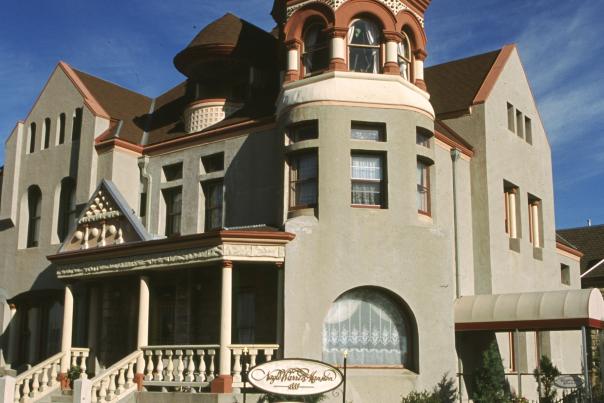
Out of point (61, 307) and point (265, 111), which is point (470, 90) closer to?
point (265, 111)

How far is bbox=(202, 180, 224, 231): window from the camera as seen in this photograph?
25516 mm

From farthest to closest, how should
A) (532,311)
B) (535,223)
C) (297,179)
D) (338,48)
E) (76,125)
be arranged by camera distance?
(535,223) → (76,125) → (338,48) → (297,179) → (532,311)

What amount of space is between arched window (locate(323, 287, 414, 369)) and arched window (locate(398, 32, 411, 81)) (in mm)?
6818

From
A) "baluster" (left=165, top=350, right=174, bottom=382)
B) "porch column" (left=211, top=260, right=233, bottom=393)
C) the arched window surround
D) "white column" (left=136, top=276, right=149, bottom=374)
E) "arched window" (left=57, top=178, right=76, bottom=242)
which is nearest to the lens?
"porch column" (left=211, top=260, right=233, bottom=393)

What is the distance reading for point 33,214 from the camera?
1196 inches

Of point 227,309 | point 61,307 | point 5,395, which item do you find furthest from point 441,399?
point 61,307

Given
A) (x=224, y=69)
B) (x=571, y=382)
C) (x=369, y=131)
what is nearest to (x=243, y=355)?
(x=369, y=131)

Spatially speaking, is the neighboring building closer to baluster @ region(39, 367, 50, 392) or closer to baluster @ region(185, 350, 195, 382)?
baluster @ region(185, 350, 195, 382)

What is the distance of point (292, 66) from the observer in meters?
23.3

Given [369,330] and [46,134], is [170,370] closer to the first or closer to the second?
[369,330]

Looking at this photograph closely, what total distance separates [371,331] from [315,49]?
8.36m

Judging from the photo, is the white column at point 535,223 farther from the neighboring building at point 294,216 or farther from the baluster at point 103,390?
the baluster at point 103,390

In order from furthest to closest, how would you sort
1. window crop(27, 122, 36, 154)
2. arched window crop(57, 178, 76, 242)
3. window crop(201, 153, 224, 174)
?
window crop(27, 122, 36, 154) < arched window crop(57, 178, 76, 242) < window crop(201, 153, 224, 174)

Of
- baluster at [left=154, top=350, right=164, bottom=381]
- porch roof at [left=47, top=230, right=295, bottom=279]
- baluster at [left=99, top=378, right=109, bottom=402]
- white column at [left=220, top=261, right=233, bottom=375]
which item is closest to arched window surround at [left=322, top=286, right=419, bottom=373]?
porch roof at [left=47, top=230, right=295, bottom=279]
